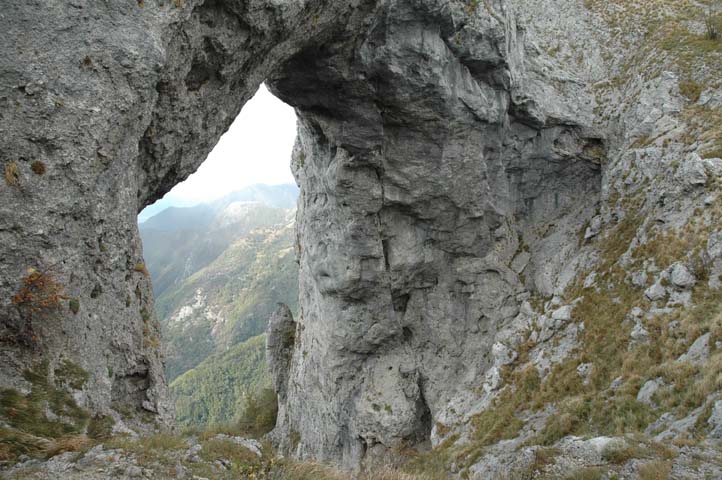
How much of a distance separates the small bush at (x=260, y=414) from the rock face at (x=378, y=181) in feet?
22.5

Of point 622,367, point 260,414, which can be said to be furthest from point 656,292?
point 260,414

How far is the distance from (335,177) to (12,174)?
19.8 metres

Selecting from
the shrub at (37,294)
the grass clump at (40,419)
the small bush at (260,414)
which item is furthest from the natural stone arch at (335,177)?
the small bush at (260,414)

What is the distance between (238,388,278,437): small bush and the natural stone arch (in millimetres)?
5838

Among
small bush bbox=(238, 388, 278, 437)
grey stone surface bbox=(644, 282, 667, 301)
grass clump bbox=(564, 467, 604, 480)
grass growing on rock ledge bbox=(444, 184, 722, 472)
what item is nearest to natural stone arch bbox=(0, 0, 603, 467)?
grass growing on rock ledge bbox=(444, 184, 722, 472)

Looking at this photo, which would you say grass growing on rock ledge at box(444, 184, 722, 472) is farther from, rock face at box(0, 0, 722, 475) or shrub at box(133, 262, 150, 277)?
shrub at box(133, 262, 150, 277)

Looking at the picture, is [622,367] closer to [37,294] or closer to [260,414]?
[37,294]

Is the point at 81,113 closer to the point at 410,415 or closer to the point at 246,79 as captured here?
the point at 246,79

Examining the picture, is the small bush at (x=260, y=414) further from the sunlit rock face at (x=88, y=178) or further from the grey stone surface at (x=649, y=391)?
the grey stone surface at (x=649, y=391)

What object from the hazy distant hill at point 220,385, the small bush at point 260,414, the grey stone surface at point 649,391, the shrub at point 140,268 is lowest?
the hazy distant hill at point 220,385

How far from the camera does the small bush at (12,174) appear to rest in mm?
8156

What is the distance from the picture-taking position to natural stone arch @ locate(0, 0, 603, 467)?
8953 mm

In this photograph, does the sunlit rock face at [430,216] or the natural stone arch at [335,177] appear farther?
the sunlit rock face at [430,216]

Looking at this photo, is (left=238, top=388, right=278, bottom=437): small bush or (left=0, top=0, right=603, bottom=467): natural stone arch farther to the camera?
(left=238, top=388, right=278, bottom=437): small bush
